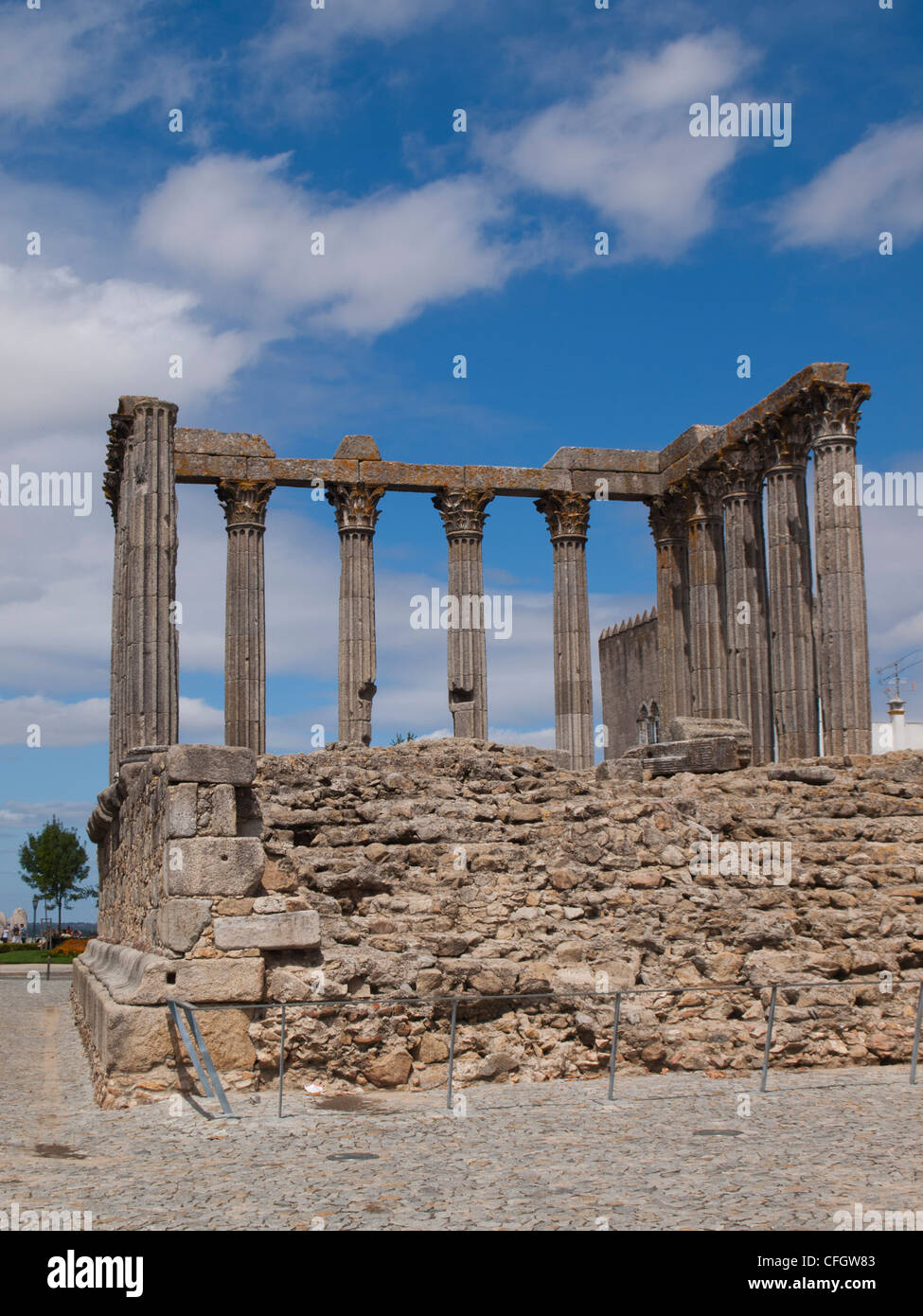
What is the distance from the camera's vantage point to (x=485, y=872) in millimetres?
12352

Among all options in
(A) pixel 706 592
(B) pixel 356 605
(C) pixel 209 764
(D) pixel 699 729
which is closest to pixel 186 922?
(C) pixel 209 764

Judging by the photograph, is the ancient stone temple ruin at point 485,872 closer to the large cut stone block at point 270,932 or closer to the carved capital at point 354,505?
the large cut stone block at point 270,932

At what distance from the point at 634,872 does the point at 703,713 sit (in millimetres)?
15501

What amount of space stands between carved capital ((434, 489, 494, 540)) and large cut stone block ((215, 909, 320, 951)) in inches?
743

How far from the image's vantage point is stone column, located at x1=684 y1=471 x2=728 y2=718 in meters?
27.9

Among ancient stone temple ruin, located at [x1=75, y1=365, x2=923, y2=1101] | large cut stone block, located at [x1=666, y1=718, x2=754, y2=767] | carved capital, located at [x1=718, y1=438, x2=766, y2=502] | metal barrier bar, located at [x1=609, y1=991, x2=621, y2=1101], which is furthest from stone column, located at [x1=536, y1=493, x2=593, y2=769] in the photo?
metal barrier bar, located at [x1=609, y1=991, x2=621, y2=1101]

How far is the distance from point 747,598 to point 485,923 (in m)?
16.7

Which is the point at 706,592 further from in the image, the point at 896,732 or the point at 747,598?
the point at 896,732

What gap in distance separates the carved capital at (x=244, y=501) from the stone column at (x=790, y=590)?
32.6 ft

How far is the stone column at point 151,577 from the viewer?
2072 cm

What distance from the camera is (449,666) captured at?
2848 cm

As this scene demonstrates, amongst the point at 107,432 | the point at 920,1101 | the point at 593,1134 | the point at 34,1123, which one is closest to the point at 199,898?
the point at 34,1123

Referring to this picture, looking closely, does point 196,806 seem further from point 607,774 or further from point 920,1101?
point 607,774

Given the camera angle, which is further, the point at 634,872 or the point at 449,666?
the point at 449,666
